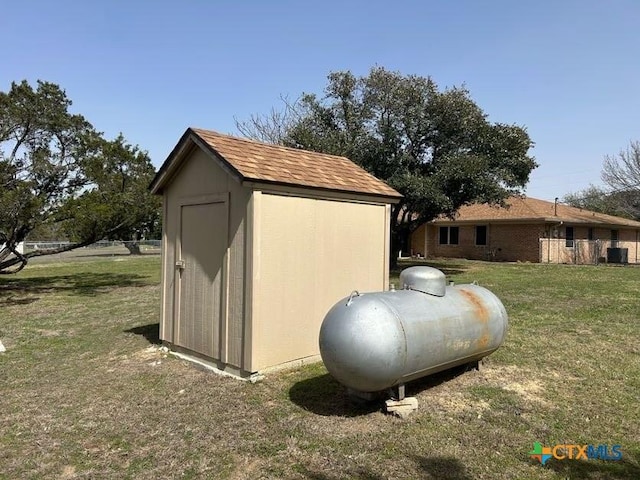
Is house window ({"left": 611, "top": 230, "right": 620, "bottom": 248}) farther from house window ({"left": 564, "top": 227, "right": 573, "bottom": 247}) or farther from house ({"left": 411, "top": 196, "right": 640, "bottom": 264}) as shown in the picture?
house window ({"left": 564, "top": 227, "right": 573, "bottom": 247})

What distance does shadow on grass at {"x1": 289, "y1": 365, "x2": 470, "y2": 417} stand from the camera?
4.69 metres

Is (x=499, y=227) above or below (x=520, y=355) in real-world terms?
above

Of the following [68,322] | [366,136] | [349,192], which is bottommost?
[68,322]

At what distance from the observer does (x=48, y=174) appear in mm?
14750

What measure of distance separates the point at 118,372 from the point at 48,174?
36.0ft

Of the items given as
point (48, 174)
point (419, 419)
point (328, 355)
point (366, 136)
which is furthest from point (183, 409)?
point (366, 136)

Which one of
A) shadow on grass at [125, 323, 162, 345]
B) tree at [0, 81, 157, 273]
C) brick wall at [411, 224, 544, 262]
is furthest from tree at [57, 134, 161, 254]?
brick wall at [411, 224, 544, 262]

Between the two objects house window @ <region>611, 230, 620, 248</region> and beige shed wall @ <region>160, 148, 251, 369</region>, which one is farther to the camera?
house window @ <region>611, 230, 620, 248</region>

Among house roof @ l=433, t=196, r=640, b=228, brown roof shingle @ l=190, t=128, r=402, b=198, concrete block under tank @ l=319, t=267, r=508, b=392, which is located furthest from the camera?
house roof @ l=433, t=196, r=640, b=228

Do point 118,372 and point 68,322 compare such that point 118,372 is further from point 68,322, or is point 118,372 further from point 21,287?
point 21,287

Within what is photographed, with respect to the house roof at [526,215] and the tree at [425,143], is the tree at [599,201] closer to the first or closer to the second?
the house roof at [526,215]

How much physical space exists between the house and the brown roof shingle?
18.2 m

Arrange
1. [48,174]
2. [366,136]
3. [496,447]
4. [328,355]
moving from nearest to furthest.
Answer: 1. [496,447]
2. [328,355]
3. [48,174]
4. [366,136]

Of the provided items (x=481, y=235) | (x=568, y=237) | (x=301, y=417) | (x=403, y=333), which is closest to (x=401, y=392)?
(x=403, y=333)
